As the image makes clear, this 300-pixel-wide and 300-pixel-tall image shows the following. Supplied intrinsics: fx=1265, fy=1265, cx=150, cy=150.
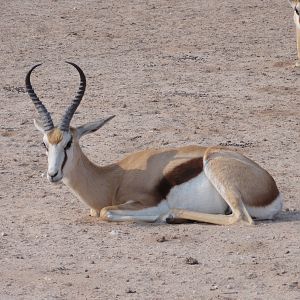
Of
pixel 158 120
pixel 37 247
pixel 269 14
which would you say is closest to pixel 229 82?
pixel 158 120

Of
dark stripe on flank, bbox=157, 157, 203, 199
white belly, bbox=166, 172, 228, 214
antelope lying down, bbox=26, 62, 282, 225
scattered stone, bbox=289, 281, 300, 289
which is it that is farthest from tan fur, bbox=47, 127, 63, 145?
scattered stone, bbox=289, 281, 300, 289

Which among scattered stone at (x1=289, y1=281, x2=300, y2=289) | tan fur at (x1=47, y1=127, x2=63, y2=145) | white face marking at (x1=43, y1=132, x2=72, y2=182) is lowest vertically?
scattered stone at (x1=289, y1=281, x2=300, y2=289)

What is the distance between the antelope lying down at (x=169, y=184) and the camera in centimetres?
1002

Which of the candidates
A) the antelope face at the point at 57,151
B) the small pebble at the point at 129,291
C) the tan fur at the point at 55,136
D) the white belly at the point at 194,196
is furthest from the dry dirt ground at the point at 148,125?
→ the tan fur at the point at 55,136

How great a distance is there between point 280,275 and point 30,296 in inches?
66.8

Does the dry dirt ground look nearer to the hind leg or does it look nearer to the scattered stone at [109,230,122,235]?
the scattered stone at [109,230,122,235]

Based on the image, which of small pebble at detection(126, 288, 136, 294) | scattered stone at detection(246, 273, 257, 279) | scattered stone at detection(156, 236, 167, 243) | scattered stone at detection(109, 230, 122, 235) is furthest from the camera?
scattered stone at detection(109, 230, 122, 235)

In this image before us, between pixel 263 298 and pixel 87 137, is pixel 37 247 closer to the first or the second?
pixel 263 298

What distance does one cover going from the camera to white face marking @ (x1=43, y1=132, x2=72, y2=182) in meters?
9.99

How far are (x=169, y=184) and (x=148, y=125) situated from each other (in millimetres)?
3368

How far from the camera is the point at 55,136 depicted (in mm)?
10164

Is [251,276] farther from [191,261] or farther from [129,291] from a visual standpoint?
[129,291]

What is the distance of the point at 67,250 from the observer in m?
9.23

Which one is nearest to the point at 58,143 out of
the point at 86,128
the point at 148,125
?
the point at 86,128
